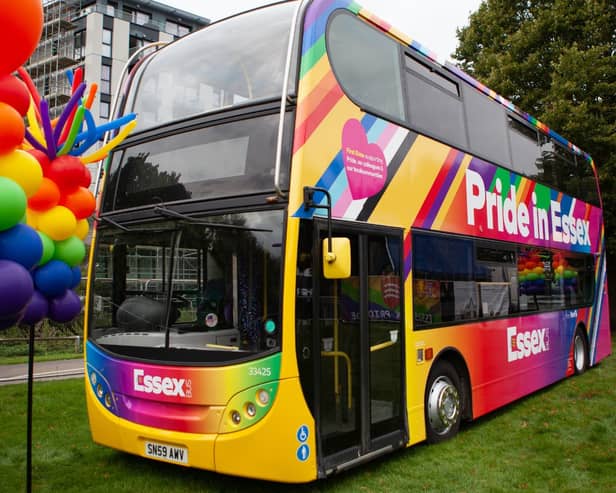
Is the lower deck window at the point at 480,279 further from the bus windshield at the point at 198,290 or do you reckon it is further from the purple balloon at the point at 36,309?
the purple balloon at the point at 36,309

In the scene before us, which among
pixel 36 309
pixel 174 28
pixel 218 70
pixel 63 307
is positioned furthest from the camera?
pixel 174 28

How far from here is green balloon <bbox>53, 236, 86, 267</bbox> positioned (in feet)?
13.7

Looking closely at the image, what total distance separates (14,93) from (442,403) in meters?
5.38

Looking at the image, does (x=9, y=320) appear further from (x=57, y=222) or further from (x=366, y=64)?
(x=366, y=64)

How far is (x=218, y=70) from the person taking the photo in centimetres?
602

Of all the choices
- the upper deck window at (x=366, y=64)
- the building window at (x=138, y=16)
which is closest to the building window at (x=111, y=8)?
the building window at (x=138, y=16)

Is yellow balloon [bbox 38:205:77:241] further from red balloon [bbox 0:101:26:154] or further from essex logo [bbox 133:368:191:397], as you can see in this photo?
essex logo [bbox 133:368:191:397]

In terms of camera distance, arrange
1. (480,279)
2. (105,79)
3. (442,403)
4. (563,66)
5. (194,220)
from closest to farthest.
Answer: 1. (194,220)
2. (442,403)
3. (480,279)
4. (563,66)
5. (105,79)

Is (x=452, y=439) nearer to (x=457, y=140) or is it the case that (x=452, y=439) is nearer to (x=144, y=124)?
(x=457, y=140)

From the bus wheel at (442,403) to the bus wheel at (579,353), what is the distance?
5.24 metres

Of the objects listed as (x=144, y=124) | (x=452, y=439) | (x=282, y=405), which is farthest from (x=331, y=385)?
(x=144, y=124)

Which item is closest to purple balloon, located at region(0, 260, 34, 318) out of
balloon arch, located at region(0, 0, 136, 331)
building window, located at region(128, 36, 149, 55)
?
balloon arch, located at region(0, 0, 136, 331)

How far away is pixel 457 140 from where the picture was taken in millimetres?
7883

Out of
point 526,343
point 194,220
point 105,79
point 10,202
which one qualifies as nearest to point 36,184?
point 10,202
